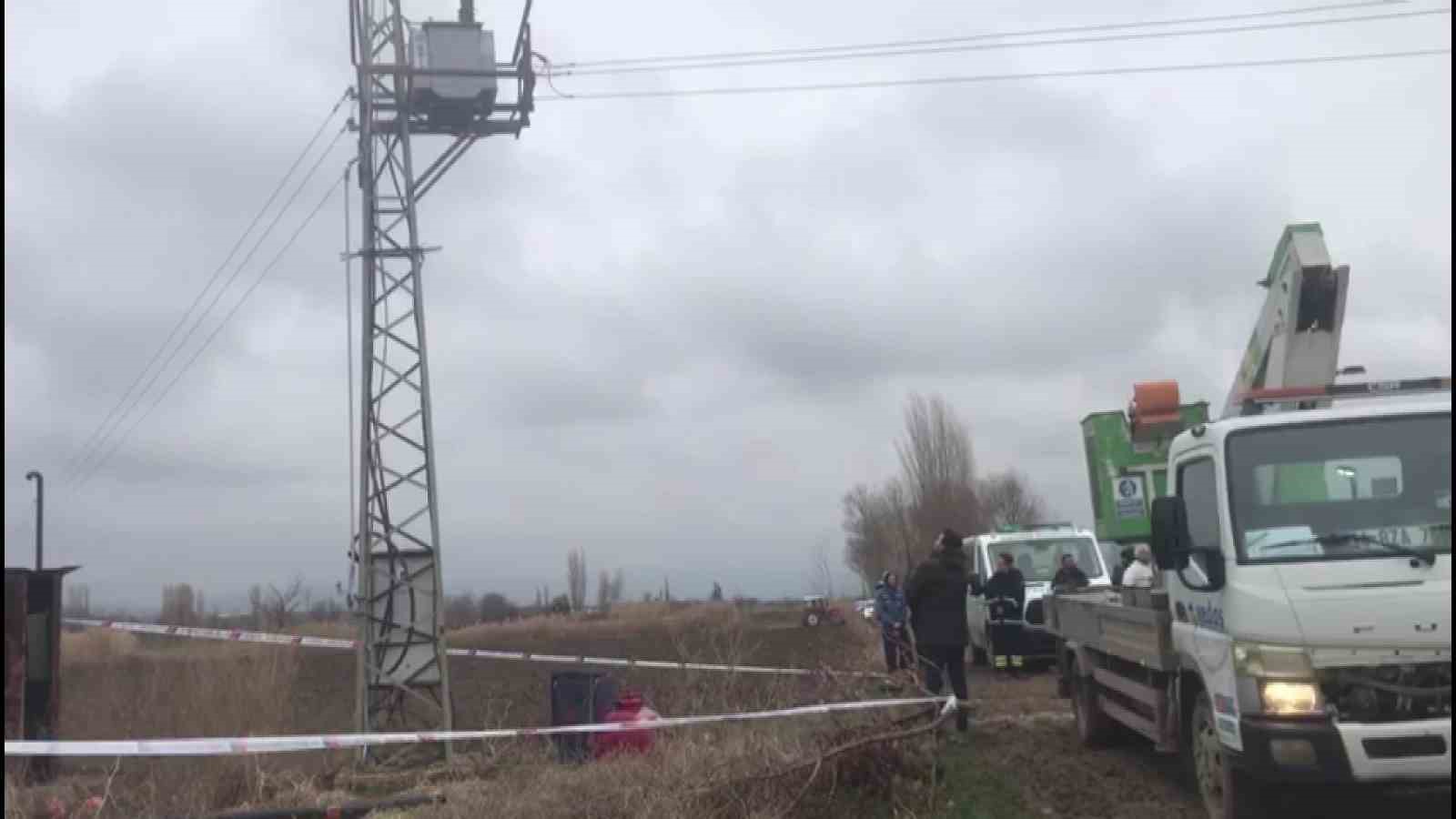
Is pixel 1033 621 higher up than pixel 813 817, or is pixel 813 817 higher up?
pixel 1033 621

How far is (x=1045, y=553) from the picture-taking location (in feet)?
70.1

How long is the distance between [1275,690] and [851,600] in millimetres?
32950

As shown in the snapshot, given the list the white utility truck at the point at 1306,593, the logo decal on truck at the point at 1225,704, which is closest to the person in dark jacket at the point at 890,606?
the white utility truck at the point at 1306,593

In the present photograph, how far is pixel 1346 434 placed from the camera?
8.34m

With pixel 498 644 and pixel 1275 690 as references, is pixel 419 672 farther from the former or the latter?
pixel 498 644

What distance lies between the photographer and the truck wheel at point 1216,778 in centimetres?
817

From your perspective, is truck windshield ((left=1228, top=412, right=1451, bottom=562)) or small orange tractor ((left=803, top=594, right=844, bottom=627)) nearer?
truck windshield ((left=1228, top=412, right=1451, bottom=562))

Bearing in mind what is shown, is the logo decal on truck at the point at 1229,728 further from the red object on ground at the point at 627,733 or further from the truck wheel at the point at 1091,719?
the red object on ground at the point at 627,733

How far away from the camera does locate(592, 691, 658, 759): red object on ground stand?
12.2 m

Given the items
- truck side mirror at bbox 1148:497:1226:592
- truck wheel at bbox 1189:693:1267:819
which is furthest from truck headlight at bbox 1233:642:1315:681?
truck side mirror at bbox 1148:497:1226:592

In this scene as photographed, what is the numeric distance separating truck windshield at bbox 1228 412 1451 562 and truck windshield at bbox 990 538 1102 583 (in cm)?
1297

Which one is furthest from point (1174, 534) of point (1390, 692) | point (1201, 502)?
point (1390, 692)

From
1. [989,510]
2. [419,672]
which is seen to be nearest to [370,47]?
[419,672]

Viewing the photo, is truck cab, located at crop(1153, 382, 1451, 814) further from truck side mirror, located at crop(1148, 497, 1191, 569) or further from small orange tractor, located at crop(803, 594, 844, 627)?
small orange tractor, located at crop(803, 594, 844, 627)
